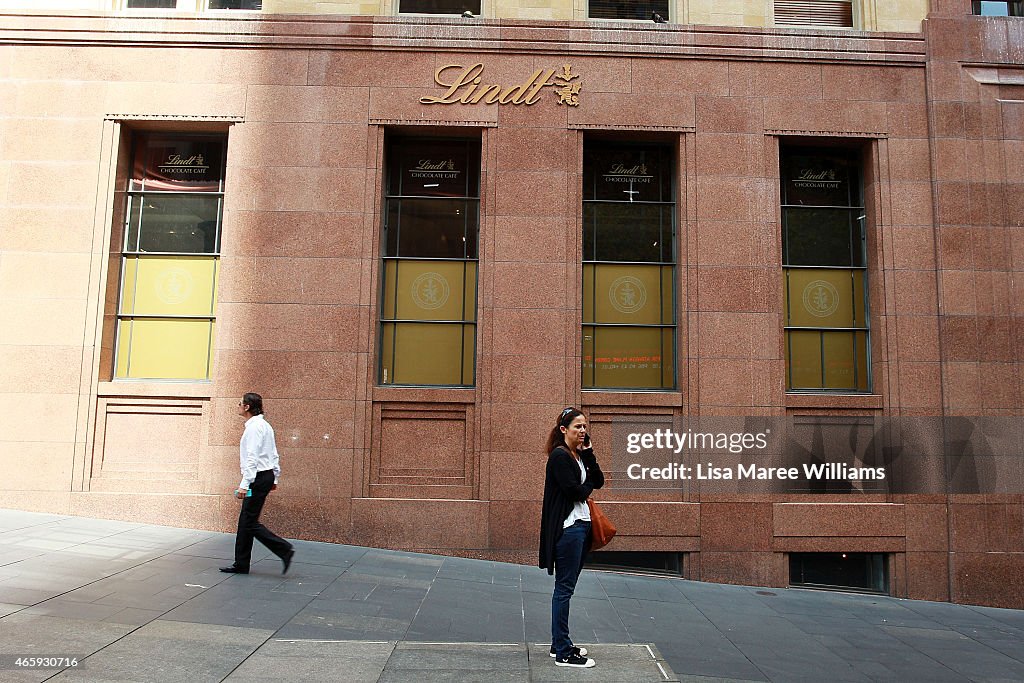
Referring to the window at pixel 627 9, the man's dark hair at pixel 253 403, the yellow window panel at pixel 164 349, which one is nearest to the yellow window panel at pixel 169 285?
the yellow window panel at pixel 164 349

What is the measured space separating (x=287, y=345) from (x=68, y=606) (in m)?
4.73

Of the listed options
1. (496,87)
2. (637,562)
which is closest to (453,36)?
(496,87)

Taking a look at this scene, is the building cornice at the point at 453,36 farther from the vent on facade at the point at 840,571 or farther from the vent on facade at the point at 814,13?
the vent on facade at the point at 840,571

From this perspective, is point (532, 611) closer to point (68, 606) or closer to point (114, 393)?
point (68, 606)

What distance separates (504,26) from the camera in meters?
11.2

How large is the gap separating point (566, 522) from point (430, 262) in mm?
6124

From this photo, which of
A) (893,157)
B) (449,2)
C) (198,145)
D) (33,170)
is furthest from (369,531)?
(893,157)

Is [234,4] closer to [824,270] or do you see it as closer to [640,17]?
[640,17]

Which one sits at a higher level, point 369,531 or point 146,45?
point 146,45

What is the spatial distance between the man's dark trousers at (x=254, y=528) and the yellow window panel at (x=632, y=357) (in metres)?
5.06

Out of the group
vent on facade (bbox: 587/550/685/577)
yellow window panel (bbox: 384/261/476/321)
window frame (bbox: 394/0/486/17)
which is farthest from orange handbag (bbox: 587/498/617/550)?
window frame (bbox: 394/0/486/17)

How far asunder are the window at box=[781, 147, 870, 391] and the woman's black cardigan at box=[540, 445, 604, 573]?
627 centimetres

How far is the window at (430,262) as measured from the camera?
11039mm

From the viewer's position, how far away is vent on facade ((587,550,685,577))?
10.5m
